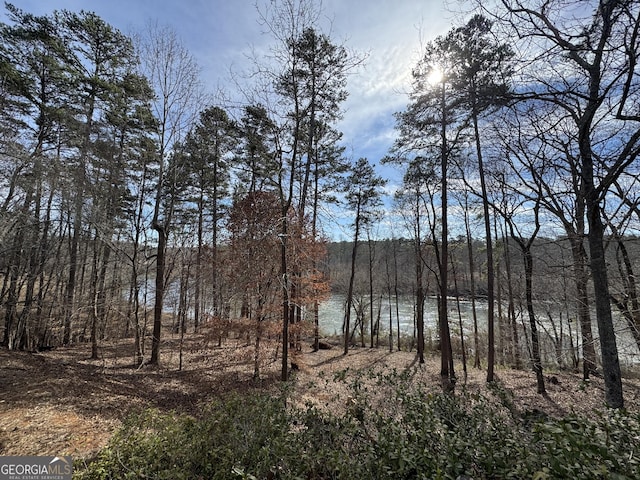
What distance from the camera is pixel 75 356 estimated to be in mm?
8898

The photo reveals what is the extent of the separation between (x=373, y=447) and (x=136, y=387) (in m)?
7.18

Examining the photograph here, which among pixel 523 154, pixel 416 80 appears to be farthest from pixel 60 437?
pixel 523 154

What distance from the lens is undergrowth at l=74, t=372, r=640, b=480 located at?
5.37ft

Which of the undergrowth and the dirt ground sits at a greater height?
the undergrowth

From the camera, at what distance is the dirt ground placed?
409 cm

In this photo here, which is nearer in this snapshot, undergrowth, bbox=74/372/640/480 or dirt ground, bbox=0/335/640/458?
undergrowth, bbox=74/372/640/480

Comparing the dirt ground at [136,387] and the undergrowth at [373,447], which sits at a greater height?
the undergrowth at [373,447]

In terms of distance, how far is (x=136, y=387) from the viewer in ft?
22.3

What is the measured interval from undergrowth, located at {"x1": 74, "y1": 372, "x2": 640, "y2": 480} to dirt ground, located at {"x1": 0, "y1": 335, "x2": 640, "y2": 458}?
1.18 metres

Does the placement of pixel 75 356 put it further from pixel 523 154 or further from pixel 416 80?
pixel 523 154

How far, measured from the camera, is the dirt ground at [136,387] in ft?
13.4

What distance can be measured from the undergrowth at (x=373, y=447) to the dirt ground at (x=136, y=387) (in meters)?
1.18

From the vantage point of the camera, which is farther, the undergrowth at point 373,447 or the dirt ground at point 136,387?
the dirt ground at point 136,387

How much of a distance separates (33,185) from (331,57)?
918 cm
